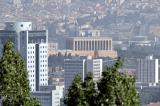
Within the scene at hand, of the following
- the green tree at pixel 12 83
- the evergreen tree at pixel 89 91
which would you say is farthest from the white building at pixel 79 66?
the evergreen tree at pixel 89 91

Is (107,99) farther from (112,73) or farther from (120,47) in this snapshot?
(120,47)

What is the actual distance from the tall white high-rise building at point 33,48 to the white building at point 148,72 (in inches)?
335

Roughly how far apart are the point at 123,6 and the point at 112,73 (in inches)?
3380

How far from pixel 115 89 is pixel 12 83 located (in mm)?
683

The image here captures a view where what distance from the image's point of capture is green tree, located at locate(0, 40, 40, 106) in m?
5.81

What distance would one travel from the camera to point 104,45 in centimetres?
6450

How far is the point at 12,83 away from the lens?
5.84m

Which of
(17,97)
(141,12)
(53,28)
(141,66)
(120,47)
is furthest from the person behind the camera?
(141,12)

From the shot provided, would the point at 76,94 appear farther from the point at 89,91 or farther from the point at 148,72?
the point at 148,72

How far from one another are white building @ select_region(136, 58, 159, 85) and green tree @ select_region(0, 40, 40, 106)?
46988mm

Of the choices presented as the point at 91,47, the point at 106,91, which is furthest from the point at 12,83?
the point at 91,47

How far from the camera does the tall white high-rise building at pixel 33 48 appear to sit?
43281 mm

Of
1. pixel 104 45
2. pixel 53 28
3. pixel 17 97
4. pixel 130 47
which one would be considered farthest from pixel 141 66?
pixel 17 97

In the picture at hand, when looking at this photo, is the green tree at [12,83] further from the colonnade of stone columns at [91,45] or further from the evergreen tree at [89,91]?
the colonnade of stone columns at [91,45]
